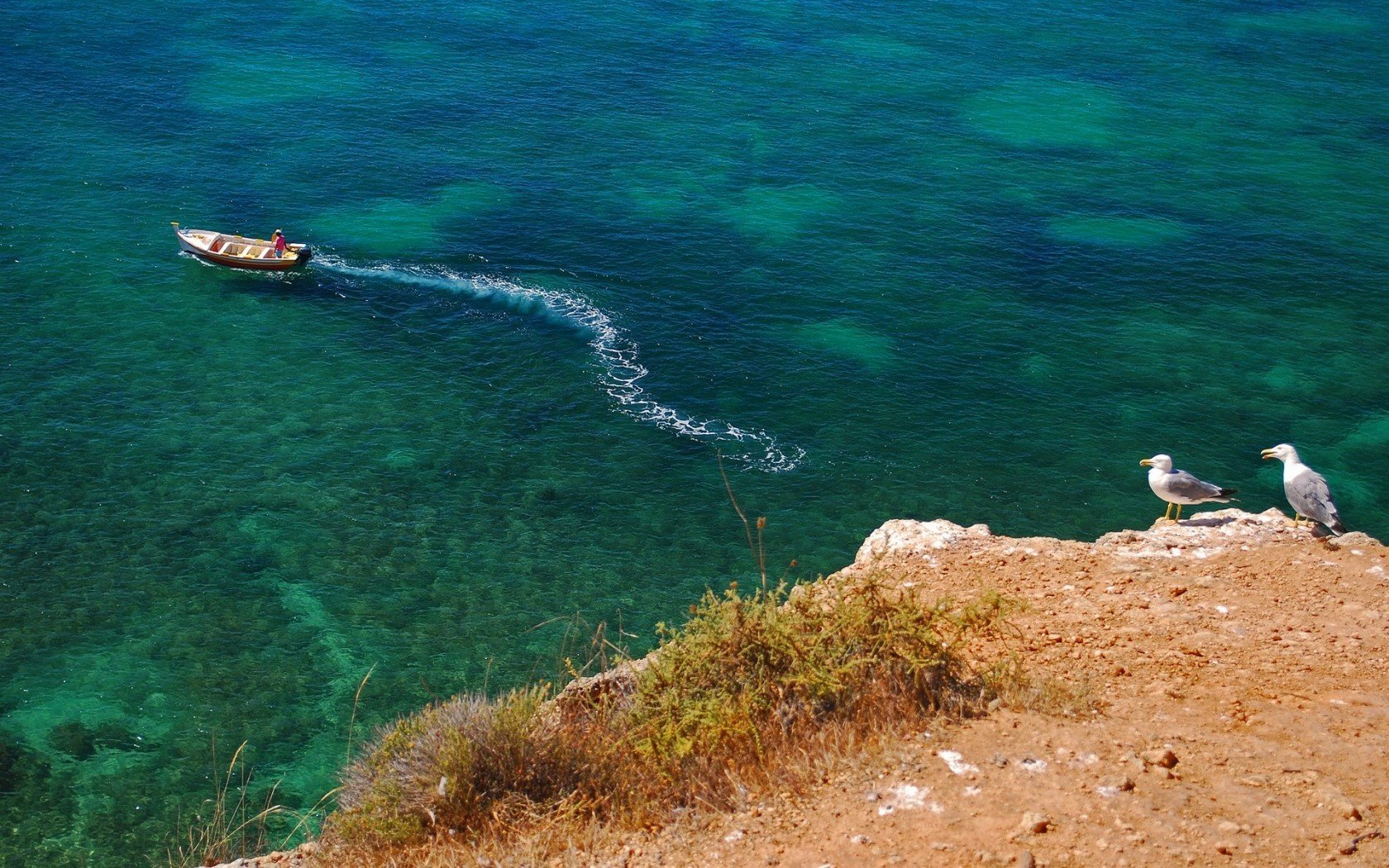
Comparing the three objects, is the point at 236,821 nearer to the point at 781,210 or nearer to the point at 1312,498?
the point at 1312,498

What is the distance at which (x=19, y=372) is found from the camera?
37938mm

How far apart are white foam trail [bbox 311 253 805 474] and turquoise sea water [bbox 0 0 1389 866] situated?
175 millimetres

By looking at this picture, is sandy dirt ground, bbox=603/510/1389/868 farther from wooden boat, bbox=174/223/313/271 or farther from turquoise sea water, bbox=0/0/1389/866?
wooden boat, bbox=174/223/313/271

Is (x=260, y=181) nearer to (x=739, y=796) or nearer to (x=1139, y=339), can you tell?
(x=1139, y=339)

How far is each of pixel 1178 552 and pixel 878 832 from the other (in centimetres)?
836

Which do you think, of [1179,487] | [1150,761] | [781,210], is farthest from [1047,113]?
[1150,761]

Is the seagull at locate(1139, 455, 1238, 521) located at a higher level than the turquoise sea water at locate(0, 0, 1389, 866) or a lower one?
higher

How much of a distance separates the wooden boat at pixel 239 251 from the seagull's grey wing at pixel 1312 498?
34971 mm

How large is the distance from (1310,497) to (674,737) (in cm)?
1285

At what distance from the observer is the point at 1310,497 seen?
19.1 metres

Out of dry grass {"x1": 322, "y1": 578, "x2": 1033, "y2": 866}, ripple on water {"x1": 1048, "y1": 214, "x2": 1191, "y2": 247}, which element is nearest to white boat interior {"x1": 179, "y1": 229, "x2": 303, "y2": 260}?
ripple on water {"x1": 1048, "y1": 214, "x2": 1191, "y2": 247}

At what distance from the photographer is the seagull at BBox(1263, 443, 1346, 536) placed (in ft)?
61.2

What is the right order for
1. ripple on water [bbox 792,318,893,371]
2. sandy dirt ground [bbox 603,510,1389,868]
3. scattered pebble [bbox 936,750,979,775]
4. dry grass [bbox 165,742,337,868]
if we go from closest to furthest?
sandy dirt ground [bbox 603,510,1389,868] → scattered pebble [bbox 936,750,979,775] → dry grass [bbox 165,742,337,868] → ripple on water [bbox 792,318,893,371]

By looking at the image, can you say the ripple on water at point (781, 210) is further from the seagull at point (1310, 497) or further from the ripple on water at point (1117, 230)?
the seagull at point (1310, 497)
